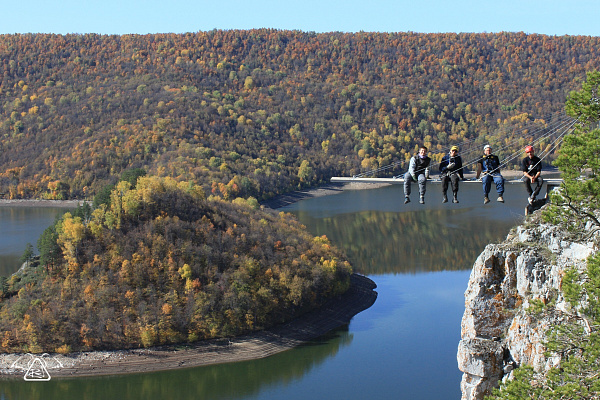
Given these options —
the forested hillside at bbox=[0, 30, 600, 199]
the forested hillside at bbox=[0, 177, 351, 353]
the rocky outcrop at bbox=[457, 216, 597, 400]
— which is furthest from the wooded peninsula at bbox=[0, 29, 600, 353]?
the rocky outcrop at bbox=[457, 216, 597, 400]

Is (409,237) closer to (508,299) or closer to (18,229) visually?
(18,229)

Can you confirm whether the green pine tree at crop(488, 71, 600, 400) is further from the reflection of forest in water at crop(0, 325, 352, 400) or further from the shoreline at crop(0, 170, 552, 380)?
the shoreline at crop(0, 170, 552, 380)

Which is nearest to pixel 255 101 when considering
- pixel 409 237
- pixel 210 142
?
pixel 210 142

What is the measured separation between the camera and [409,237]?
65062 mm

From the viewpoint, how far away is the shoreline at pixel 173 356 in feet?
116

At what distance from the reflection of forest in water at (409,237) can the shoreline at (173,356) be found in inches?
576

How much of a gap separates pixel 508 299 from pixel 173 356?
90.3 ft

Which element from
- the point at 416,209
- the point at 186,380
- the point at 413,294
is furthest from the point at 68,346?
the point at 416,209

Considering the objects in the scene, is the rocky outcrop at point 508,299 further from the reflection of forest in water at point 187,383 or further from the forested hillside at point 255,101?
the forested hillside at point 255,101

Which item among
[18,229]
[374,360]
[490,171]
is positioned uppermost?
[490,171]

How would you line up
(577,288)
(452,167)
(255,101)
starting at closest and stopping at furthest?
1. (577,288)
2. (452,167)
3. (255,101)

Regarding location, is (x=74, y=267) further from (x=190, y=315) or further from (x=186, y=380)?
(x=186, y=380)

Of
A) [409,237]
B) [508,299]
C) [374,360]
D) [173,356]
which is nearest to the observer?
[508,299]

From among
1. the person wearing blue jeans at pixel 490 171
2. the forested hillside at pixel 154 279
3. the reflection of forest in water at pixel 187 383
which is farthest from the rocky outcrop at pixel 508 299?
the forested hillside at pixel 154 279
